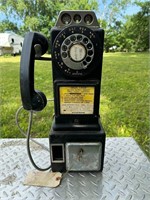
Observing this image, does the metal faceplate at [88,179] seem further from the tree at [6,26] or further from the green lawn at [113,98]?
the tree at [6,26]

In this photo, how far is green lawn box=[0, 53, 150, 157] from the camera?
1509 mm

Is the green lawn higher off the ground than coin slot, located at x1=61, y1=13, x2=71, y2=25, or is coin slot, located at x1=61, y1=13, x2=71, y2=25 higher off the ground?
coin slot, located at x1=61, y1=13, x2=71, y2=25

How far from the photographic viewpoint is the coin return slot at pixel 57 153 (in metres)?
0.73

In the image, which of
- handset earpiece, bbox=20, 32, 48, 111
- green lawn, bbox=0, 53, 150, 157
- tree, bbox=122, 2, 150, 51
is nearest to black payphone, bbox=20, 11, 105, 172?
handset earpiece, bbox=20, 32, 48, 111

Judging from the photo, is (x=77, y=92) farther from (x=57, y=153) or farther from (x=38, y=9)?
(x=38, y=9)

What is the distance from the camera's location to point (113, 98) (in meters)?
1.90

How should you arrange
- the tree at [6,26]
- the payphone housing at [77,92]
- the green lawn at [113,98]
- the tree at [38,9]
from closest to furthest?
the payphone housing at [77,92]
the tree at [38,9]
the tree at [6,26]
the green lawn at [113,98]

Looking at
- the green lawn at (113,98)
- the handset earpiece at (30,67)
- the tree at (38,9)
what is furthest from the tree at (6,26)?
the handset earpiece at (30,67)

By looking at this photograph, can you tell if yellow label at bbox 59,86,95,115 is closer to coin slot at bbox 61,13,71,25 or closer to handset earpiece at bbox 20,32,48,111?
handset earpiece at bbox 20,32,48,111

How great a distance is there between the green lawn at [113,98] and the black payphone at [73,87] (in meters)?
0.62

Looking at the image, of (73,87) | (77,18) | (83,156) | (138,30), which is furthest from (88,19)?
(138,30)

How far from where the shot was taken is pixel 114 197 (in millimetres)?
668

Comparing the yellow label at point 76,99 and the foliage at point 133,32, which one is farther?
the foliage at point 133,32

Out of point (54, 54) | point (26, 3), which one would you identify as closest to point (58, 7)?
point (26, 3)
